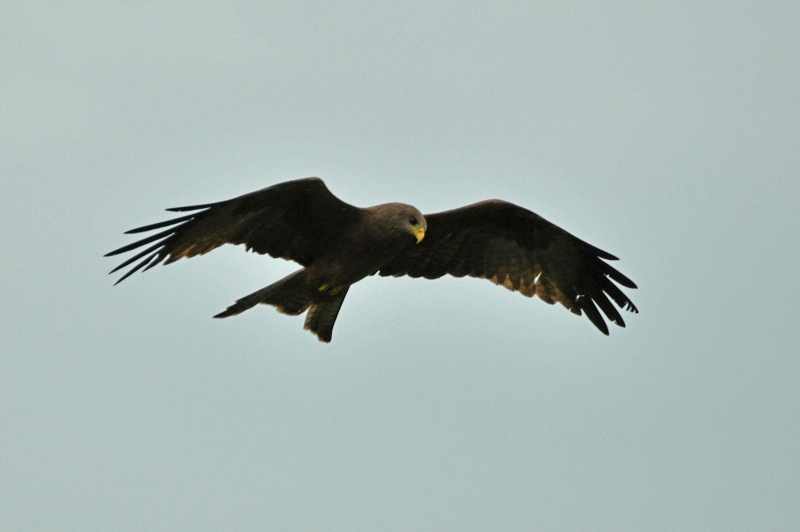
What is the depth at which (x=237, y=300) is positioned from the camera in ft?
40.4

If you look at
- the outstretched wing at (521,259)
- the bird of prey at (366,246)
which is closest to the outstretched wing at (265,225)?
the bird of prey at (366,246)

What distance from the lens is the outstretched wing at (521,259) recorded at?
46.1ft

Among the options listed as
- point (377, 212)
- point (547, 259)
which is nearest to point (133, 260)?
point (377, 212)

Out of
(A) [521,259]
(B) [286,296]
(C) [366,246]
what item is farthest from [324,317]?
(A) [521,259]

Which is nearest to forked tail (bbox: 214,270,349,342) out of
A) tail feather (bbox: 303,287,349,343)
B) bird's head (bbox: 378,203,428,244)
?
tail feather (bbox: 303,287,349,343)

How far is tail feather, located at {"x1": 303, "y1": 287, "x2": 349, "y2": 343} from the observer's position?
1319cm

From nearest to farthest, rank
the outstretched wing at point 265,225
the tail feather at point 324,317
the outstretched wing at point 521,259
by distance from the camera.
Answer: the outstretched wing at point 265,225 → the tail feather at point 324,317 → the outstretched wing at point 521,259

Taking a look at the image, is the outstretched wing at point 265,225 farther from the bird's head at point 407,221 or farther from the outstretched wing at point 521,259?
the outstretched wing at point 521,259

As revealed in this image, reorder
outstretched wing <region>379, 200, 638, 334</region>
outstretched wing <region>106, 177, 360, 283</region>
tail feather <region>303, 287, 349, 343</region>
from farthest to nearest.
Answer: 1. outstretched wing <region>379, 200, 638, 334</region>
2. tail feather <region>303, 287, 349, 343</region>
3. outstretched wing <region>106, 177, 360, 283</region>

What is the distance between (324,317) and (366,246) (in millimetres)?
1048

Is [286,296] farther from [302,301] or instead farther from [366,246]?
[366,246]

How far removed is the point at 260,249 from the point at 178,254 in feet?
2.76

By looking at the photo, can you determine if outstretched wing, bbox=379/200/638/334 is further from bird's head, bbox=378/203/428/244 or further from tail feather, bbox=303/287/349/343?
bird's head, bbox=378/203/428/244

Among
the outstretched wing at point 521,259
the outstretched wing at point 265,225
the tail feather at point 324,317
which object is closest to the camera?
the outstretched wing at point 265,225
